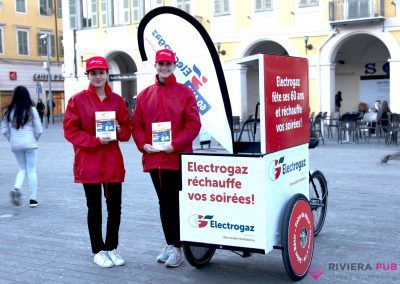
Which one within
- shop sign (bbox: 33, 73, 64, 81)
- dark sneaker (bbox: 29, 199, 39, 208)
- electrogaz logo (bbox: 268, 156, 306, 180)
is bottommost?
dark sneaker (bbox: 29, 199, 39, 208)

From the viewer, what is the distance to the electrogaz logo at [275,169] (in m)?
4.33

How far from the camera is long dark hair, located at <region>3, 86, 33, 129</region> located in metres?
7.89

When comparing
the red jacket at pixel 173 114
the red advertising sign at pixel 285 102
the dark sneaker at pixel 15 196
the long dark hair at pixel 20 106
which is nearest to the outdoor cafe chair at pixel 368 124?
the long dark hair at pixel 20 106

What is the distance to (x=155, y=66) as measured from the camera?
4.89 m

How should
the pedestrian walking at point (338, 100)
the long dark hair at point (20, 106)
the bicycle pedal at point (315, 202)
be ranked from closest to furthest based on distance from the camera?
1. the bicycle pedal at point (315, 202)
2. the long dark hair at point (20, 106)
3. the pedestrian walking at point (338, 100)

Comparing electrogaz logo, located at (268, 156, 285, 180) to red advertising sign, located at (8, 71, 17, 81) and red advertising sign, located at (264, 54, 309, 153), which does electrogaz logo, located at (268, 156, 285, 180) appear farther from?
red advertising sign, located at (8, 71, 17, 81)

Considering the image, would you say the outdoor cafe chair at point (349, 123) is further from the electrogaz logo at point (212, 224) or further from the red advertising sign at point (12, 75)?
the red advertising sign at point (12, 75)

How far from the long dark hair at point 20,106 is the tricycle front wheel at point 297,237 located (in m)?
4.65

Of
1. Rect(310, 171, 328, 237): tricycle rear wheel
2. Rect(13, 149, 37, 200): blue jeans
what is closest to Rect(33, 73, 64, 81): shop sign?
Rect(13, 149, 37, 200): blue jeans

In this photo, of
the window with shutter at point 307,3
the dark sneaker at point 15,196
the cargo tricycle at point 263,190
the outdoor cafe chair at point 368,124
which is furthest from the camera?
the window with shutter at point 307,3

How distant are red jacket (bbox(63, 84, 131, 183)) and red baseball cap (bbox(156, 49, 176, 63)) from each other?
0.60 metres

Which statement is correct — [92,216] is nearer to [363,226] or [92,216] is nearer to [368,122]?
[363,226]

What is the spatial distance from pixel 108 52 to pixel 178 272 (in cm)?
2659

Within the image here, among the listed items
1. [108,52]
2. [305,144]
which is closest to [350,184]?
[305,144]
